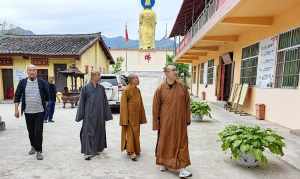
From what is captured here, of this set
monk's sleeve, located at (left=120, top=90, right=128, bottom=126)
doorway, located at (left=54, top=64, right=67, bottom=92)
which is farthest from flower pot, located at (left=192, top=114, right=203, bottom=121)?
doorway, located at (left=54, top=64, right=67, bottom=92)

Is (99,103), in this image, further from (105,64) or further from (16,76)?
(105,64)

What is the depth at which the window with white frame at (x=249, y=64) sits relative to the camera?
10.8m

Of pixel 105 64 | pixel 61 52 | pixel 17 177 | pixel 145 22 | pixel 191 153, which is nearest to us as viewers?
pixel 17 177

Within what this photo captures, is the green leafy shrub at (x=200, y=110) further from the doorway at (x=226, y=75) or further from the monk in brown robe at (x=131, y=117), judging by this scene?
the doorway at (x=226, y=75)

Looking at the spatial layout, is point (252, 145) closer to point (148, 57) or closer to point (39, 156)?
point (39, 156)

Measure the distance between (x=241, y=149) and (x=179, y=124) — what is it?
112 cm

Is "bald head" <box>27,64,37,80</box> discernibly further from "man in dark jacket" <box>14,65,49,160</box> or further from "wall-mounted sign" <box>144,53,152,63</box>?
"wall-mounted sign" <box>144,53,152,63</box>

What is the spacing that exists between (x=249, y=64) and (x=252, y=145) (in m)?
7.52

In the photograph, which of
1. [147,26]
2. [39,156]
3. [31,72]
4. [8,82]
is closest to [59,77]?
[8,82]

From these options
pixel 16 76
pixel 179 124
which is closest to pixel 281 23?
pixel 179 124

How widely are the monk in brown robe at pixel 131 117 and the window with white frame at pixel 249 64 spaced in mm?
6849

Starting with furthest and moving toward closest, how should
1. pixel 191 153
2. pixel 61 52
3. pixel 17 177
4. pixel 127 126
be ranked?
1. pixel 61 52
2. pixel 191 153
3. pixel 127 126
4. pixel 17 177

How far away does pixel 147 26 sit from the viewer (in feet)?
142

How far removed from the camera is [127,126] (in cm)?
523
